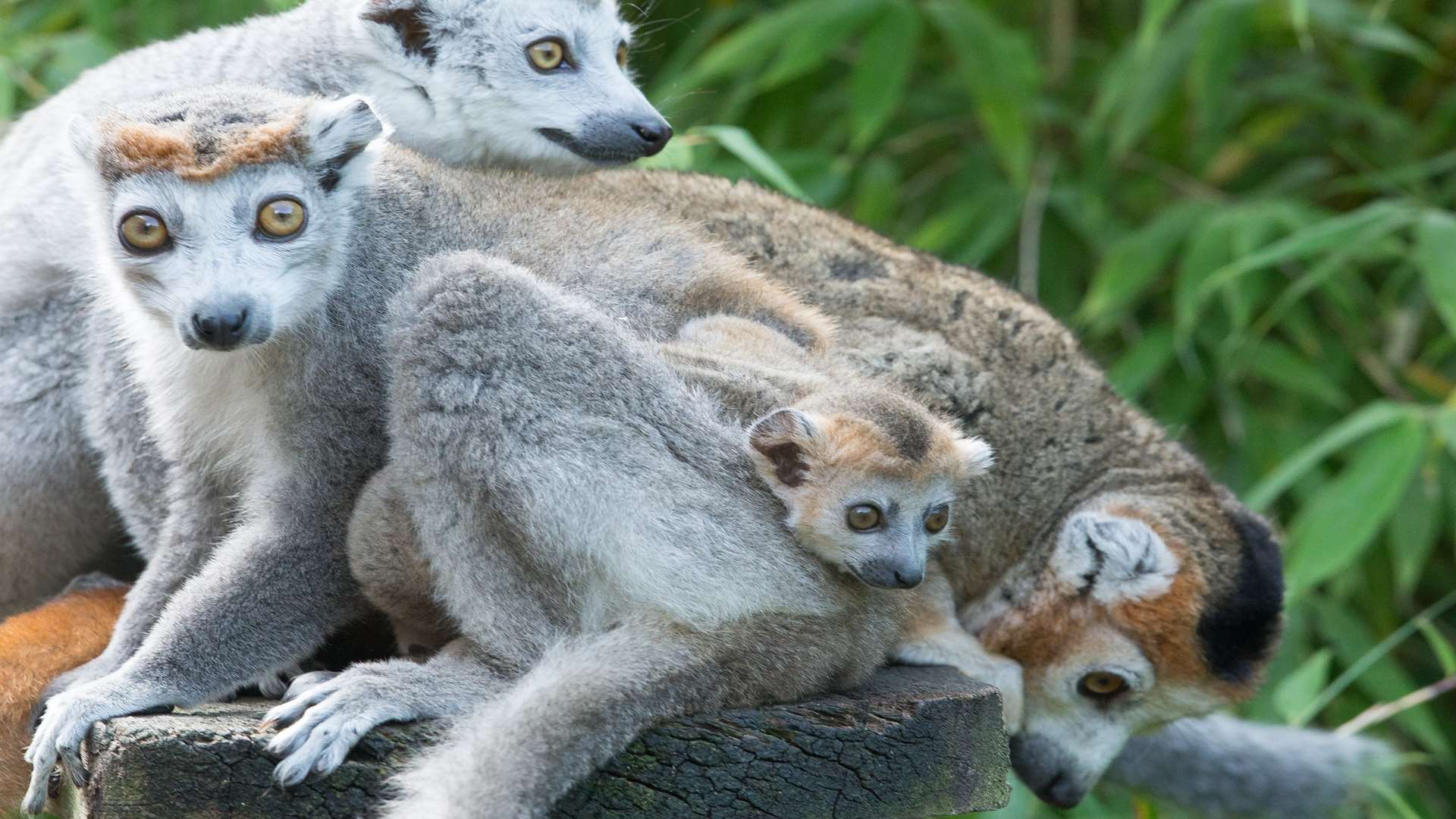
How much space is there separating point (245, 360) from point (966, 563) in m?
2.60

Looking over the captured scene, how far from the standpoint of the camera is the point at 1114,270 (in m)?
7.27

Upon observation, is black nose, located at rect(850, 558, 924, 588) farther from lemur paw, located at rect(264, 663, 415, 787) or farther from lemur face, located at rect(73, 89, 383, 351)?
lemur face, located at rect(73, 89, 383, 351)

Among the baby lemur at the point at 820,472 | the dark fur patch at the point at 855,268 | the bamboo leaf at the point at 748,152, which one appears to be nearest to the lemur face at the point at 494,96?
the dark fur patch at the point at 855,268

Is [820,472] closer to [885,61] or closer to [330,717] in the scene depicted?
[330,717]

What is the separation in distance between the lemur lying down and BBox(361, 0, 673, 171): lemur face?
199mm

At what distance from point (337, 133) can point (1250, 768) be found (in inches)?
169

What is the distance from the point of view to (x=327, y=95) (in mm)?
4625

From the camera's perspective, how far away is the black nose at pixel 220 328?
3.36 meters

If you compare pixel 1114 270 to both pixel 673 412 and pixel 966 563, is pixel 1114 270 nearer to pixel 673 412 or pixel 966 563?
pixel 966 563

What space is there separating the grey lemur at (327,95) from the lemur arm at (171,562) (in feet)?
2.79

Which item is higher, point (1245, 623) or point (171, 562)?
point (171, 562)

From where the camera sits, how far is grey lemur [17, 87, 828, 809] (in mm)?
3498

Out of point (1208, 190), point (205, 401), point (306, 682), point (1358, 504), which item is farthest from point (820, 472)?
point (1208, 190)

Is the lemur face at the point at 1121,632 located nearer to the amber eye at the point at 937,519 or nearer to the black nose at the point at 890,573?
the amber eye at the point at 937,519
